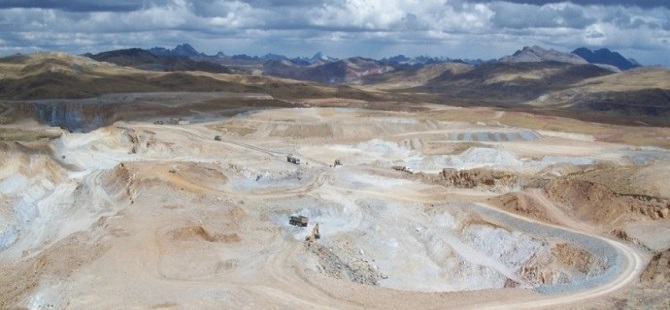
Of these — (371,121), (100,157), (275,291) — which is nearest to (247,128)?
(371,121)

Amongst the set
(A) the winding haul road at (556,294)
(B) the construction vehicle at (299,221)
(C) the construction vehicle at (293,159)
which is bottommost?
(C) the construction vehicle at (293,159)

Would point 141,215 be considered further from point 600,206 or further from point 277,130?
point 277,130

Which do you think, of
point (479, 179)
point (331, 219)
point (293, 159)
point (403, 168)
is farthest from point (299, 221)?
point (293, 159)

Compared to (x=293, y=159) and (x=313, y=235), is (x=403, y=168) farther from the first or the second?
(x=313, y=235)

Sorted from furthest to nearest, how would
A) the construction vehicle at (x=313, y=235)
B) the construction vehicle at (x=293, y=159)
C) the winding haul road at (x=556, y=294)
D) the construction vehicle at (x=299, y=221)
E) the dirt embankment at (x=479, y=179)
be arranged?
the construction vehicle at (x=293, y=159), the dirt embankment at (x=479, y=179), the construction vehicle at (x=299, y=221), the construction vehicle at (x=313, y=235), the winding haul road at (x=556, y=294)

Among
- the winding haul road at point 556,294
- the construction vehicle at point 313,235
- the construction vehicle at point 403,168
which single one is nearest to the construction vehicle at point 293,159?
the winding haul road at point 556,294

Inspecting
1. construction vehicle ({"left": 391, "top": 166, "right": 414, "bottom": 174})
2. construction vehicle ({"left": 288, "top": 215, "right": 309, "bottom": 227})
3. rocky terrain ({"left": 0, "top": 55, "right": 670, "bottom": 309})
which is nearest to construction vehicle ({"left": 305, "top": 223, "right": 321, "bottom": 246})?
rocky terrain ({"left": 0, "top": 55, "right": 670, "bottom": 309})

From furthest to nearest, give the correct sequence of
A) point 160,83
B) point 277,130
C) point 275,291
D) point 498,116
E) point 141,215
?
point 160,83 → point 498,116 → point 277,130 → point 141,215 → point 275,291

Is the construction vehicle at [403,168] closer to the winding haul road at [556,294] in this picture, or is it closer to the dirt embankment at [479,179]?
the dirt embankment at [479,179]
